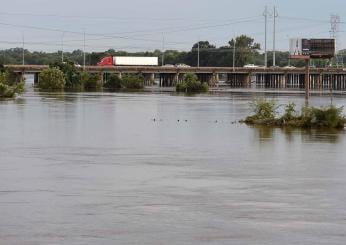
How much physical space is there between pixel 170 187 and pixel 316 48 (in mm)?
55416

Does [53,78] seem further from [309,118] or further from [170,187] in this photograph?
[170,187]

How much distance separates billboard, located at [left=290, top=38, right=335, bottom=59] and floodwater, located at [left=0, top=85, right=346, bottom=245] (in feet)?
96.0

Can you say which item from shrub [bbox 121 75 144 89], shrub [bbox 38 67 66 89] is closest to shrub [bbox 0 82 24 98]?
shrub [bbox 38 67 66 89]

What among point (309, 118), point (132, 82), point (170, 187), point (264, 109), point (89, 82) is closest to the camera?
point (170, 187)

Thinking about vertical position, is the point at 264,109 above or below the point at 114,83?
below

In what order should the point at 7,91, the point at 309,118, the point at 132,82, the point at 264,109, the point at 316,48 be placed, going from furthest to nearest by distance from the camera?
the point at 132,82 → the point at 7,91 → the point at 316,48 → the point at 264,109 → the point at 309,118

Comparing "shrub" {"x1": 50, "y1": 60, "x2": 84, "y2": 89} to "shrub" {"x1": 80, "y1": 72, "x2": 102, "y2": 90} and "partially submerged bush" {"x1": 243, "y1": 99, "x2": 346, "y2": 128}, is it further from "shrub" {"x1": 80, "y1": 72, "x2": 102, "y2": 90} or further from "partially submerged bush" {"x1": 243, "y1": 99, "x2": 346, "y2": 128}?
"partially submerged bush" {"x1": 243, "y1": 99, "x2": 346, "y2": 128}

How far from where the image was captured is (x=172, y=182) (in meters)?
27.8

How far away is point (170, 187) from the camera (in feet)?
87.3

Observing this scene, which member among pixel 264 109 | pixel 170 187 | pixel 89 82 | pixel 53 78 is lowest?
pixel 170 187

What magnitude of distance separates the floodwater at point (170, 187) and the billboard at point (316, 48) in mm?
29265

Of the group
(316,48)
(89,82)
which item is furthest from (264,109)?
(89,82)

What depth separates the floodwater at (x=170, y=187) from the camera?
19.5 metres

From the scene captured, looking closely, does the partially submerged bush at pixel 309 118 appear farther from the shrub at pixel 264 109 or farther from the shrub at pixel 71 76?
the shrub at pixel 71 76
